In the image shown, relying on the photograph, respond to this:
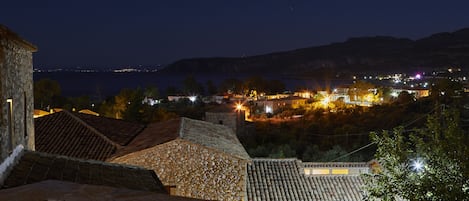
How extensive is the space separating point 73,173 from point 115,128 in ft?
25.2

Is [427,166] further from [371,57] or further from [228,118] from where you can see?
[371,57]

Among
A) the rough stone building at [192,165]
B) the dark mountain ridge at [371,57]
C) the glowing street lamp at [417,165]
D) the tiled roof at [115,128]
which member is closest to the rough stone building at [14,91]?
the rough stone building at [192,165]

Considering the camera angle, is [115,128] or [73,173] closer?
[73,173]

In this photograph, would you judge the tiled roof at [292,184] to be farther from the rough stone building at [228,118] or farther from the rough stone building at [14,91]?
the rough stone building at [228,118]

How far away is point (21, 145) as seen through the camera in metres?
6.86

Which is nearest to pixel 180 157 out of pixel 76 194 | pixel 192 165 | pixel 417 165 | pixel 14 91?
pixel 192 165

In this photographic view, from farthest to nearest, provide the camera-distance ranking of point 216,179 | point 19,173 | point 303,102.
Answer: point 303,102 → point 216,179 → point 19,173

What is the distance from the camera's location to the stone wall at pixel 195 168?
1116 cm

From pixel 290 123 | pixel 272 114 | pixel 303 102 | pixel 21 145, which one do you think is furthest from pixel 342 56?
pixel 21 145

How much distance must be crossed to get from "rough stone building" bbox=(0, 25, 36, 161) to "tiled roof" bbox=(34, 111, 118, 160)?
157 inches

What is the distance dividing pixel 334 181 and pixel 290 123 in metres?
21.3

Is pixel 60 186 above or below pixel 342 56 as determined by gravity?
below

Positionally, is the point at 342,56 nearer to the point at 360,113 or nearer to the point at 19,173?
the point at 360,113

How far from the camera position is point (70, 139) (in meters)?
12.9
